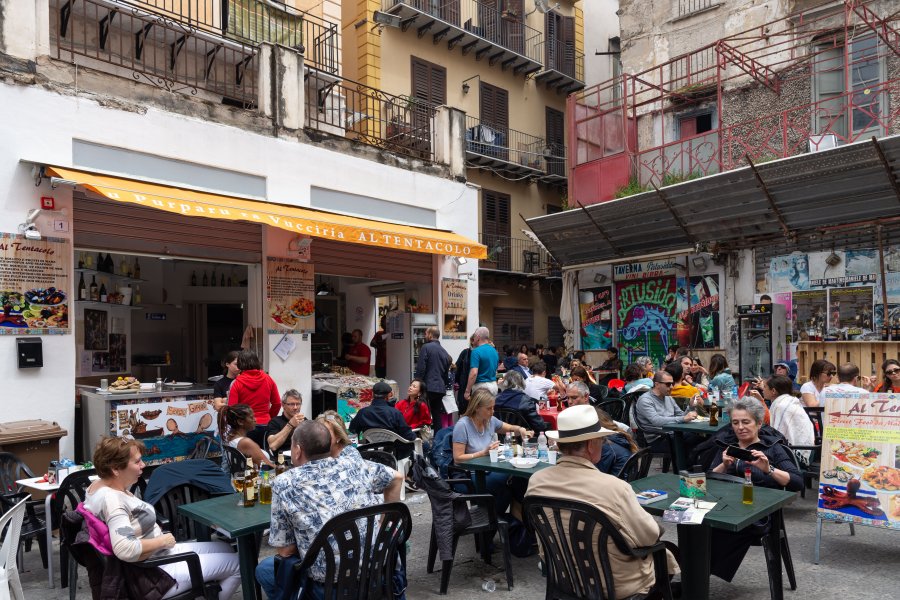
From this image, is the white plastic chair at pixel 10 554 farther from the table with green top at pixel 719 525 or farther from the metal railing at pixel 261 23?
the metal railing at pixel 261 23

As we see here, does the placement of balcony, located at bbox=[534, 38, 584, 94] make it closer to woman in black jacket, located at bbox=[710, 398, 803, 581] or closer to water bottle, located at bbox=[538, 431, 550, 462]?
water bottle, located at bbox=[538, 431, 550, 462]

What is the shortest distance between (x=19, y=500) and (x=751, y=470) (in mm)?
5602

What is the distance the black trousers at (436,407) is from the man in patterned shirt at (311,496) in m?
6.56

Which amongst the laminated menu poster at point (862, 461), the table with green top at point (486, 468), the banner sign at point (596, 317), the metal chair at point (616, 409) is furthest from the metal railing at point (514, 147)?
the laminated menu poster at point (862, 461)

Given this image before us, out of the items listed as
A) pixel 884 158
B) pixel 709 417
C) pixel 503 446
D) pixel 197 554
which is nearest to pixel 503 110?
pixel 884 158

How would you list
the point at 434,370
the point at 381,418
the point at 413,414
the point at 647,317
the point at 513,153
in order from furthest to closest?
1. the point at 513,153
2. the point at 647,317
3. the point at 434,370
4. the point at 413,414
5. the point at 381,418

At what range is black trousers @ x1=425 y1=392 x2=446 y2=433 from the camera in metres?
10.5

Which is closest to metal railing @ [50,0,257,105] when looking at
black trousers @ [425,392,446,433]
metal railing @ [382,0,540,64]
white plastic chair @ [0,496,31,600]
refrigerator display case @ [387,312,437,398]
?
refrigerator display case @ [387,312,437,398]

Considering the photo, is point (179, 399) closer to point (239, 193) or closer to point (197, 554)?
point (239, 193)

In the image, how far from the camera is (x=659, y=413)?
312 inches

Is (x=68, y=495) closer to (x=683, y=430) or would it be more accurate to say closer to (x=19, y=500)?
(x=19, y=500)

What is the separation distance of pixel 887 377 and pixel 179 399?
8262mm

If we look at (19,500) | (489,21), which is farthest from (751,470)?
(489,21)

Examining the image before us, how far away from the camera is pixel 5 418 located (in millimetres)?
7398
